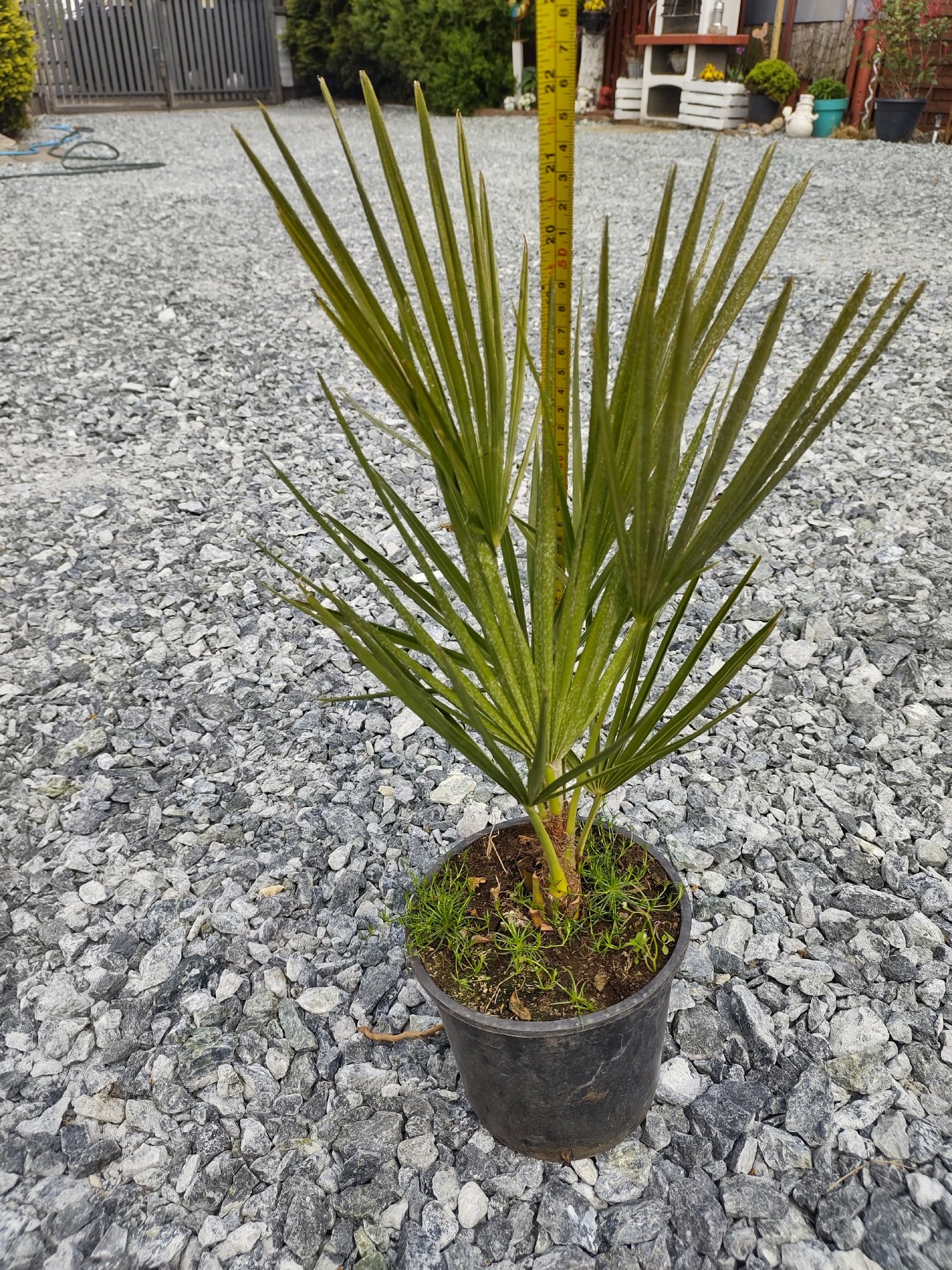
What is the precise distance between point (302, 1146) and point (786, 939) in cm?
99

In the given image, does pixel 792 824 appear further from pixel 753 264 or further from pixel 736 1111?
pixel 753 264

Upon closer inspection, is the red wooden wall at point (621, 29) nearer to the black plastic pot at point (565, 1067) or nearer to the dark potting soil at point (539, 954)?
the dark potting soil at point (539, 954)

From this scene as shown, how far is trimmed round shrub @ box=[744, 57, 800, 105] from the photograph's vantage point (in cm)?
952

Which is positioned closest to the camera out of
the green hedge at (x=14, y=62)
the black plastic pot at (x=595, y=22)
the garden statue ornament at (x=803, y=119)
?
the garden statue ornament at (x=803, y=119)

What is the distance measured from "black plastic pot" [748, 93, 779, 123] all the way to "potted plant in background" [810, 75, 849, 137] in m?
0.42

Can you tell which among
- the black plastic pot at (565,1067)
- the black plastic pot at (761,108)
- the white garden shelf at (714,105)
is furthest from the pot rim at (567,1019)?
the black plastic pot at (761,108)

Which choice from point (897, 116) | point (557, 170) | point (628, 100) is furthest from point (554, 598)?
point (628, 100)

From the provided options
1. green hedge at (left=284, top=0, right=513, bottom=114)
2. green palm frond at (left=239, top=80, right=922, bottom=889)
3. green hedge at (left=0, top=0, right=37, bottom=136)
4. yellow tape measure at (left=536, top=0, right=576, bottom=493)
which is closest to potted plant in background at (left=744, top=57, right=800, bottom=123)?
green hedge at (left=284, top=0, right=513, bottom=114)

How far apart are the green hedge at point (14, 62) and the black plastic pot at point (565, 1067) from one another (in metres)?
11.1

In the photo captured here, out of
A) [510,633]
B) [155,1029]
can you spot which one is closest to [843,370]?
[510,633]

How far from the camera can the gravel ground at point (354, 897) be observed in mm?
1466

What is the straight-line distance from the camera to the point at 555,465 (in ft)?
3.76

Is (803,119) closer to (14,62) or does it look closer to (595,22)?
(595,22)

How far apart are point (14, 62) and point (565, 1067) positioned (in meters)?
11.6
